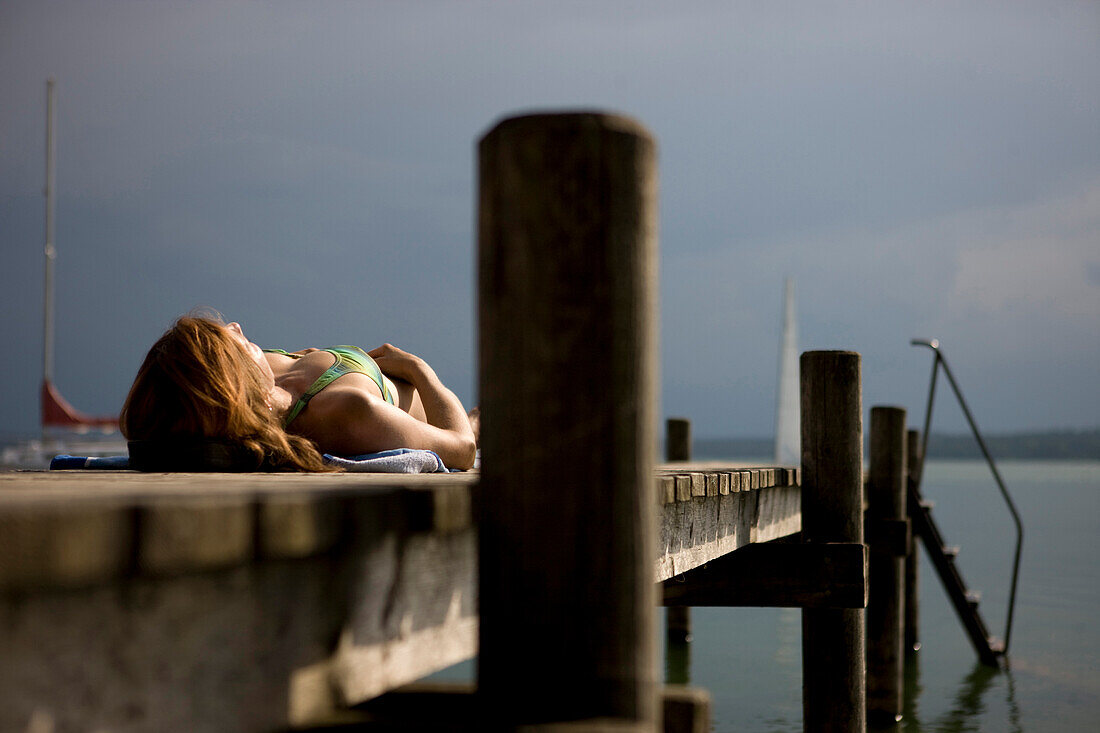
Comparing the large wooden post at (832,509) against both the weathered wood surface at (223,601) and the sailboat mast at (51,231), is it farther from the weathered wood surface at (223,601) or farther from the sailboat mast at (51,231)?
the sailboat mast at (51,231)

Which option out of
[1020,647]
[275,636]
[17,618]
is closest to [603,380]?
[275,636]

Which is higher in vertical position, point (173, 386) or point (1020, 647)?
point (173, 386)

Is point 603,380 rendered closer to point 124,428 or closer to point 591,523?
point 591,523

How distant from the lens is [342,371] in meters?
4.21

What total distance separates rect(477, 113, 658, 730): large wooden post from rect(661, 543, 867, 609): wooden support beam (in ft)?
10.3

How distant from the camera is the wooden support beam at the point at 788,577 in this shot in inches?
175

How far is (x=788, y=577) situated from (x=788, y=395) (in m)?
25.0

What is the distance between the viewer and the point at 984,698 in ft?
33.7

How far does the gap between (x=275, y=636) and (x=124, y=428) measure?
2.66 meters

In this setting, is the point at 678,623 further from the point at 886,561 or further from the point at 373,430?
the point at 373,430

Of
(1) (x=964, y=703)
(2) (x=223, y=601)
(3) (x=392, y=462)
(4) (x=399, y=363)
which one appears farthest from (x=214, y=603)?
(1) (x=964, y=703)

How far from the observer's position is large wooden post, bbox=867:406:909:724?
8.39 m

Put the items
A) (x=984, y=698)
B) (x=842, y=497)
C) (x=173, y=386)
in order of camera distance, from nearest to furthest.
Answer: (x=173, y=386)
(x=842, y=497)
(x=984, y=698)

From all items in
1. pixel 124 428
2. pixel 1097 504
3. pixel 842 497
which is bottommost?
pixel 1097 504
